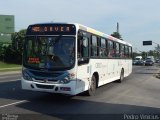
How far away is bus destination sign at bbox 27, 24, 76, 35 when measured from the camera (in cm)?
1386

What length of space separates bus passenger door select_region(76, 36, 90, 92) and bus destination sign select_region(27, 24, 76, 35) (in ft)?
1.65

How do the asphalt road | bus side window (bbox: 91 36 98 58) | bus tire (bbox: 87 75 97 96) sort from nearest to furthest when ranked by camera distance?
the asphalt road
bus tire (bbox: 87 75 97 96)
bus side window (bbox: 91 36 98 58)

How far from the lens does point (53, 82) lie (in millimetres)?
13500

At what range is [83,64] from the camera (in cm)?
1447

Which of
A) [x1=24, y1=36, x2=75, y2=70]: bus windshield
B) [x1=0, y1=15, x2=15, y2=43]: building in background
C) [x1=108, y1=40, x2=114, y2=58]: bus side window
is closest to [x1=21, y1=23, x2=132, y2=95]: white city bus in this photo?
[x1=24, y1=36, x2=75, y2=70]: bus windshield

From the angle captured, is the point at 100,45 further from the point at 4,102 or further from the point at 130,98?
the point at 4,102

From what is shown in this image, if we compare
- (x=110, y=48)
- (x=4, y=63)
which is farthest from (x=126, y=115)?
(x=4, y=63)

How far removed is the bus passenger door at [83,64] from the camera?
45.7ft

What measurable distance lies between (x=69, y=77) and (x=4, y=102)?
2.48 meters

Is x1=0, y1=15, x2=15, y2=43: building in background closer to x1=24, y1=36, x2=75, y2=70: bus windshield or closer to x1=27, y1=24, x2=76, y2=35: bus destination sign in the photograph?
x1=27, y1=24, x2=76, y2=35: bus destination sign

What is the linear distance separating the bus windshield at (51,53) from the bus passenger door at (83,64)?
1.30 feet

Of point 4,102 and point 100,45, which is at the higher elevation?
point 100,45

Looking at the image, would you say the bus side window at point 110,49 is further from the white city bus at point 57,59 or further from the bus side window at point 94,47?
the white city bus at point 57,59

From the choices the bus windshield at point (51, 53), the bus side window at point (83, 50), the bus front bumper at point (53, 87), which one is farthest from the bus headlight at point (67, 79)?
the bus side window at point (83, 50)
